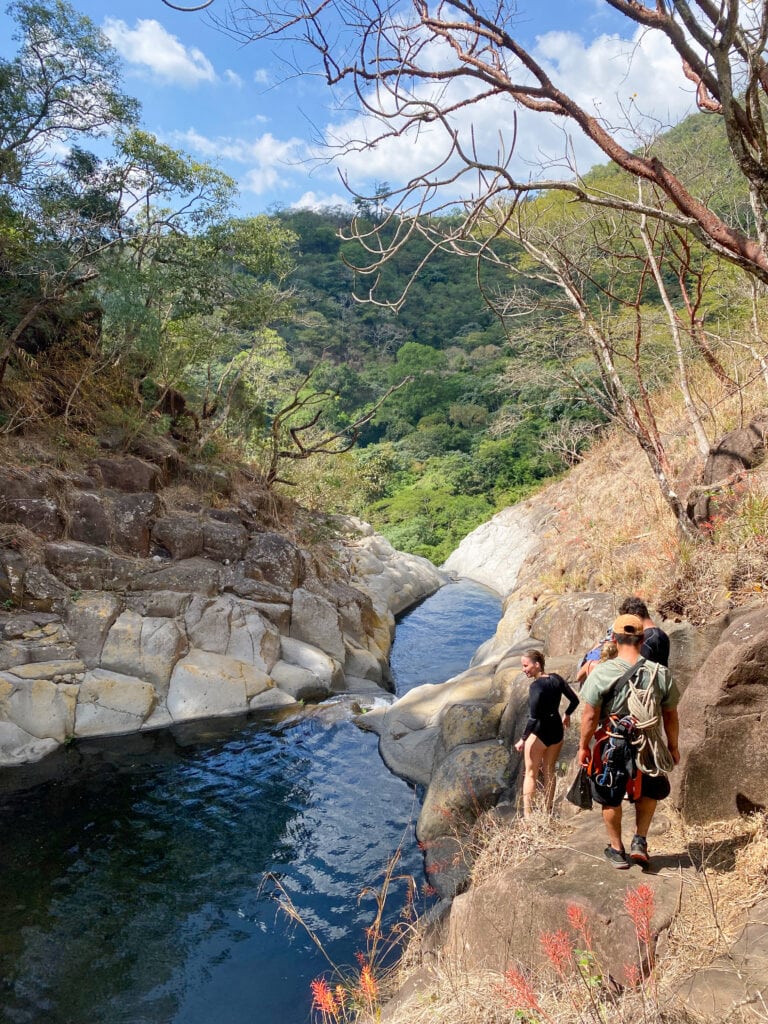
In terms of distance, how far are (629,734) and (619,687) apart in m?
0.25

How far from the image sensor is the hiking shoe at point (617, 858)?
3934 millimetres

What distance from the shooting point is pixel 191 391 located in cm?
1599

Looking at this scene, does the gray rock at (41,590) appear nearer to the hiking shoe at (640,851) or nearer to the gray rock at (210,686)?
the gray rock at (210,686)

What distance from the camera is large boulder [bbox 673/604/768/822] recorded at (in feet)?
13.6

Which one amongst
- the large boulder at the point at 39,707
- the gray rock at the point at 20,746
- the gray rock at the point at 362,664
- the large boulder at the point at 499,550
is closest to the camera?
the gray rock at the point at 20,746

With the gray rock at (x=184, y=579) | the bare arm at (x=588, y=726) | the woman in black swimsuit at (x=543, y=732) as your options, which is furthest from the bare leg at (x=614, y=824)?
the gray rock at (x=184, y=579)

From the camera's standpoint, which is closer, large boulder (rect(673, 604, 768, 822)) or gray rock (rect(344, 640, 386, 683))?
large boulder (rect(673, 604, 768, 822))

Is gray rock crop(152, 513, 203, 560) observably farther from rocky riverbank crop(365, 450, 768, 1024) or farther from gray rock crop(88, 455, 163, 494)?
rocky riverbank crop(365, 450, 768, 1024)

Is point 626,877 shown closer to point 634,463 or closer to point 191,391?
point 634,463

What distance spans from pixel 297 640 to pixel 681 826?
8247 mm

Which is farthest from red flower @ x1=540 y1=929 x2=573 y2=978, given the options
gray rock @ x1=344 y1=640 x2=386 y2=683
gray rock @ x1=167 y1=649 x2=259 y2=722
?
gray rock @ x1=344 y1=640 x2=386 y2=683

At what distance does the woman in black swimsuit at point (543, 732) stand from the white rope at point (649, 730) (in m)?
1.46

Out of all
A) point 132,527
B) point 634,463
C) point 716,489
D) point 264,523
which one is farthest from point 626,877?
point 264,523

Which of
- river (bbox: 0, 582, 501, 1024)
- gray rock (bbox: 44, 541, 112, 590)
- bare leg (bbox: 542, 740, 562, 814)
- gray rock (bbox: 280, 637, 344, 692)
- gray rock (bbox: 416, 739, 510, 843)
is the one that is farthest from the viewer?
gray rock (bbox: 280, 637, 344, 692)
